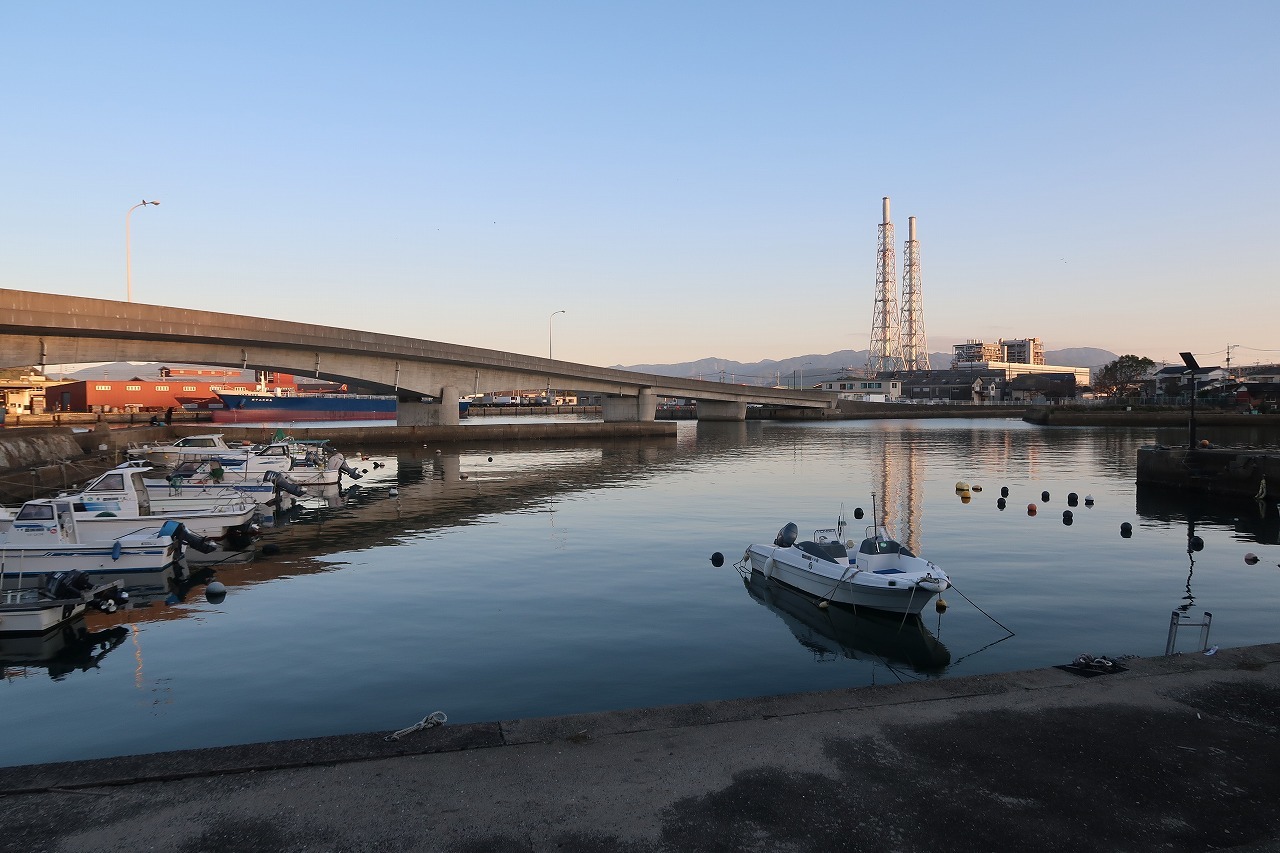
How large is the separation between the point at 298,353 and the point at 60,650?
56.5m

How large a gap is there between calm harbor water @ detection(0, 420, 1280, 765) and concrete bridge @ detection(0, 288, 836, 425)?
74.9ft

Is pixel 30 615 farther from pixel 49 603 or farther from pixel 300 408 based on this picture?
pixel 300 408

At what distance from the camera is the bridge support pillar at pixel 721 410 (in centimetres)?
14425

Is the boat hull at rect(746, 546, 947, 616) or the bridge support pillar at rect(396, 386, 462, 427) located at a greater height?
the bridge support pillar at rect(396, 386, 462, 427)

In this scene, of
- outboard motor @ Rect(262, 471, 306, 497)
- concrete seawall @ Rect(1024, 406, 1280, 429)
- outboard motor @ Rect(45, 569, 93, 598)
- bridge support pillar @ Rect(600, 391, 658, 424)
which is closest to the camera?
outboard motor @ Rect(45, 569, 93, 598)

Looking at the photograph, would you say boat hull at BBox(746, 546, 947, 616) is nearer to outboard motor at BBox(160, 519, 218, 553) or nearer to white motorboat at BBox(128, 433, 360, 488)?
outboard motor at BBox(160, 519, 218, 553)

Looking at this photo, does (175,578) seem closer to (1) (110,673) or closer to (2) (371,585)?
(2) (371,585)

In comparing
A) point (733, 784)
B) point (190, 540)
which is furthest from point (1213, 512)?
point (190, 540)

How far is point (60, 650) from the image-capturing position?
17.8 metres

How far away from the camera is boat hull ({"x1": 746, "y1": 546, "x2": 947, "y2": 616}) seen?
18812mm

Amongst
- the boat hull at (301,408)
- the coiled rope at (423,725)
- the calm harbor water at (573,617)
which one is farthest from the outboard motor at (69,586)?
the boat hull at (301,408)

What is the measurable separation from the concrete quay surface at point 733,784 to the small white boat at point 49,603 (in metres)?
11.9

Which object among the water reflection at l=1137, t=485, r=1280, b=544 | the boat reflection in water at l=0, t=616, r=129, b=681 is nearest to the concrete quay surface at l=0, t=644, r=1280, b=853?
the boat reflection in water at l=0, t=616, r=129, b=681

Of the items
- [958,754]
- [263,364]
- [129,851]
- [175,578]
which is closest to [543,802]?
[129,851]
